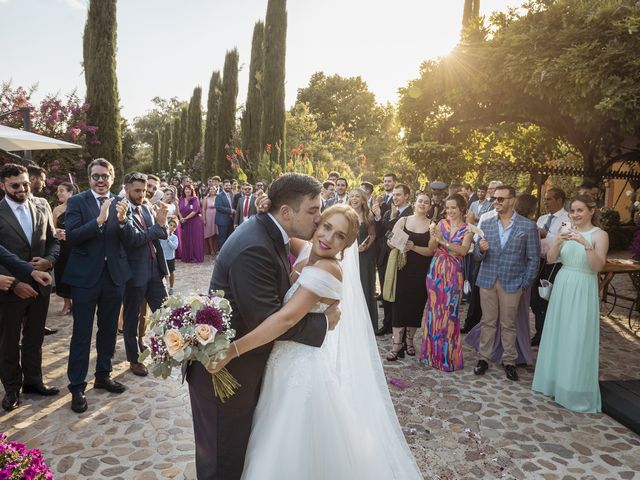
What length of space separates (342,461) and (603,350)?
583cm

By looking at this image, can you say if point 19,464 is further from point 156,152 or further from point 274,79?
point 156,152

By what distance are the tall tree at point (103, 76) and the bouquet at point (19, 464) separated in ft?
42.4

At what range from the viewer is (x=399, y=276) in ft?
19.1

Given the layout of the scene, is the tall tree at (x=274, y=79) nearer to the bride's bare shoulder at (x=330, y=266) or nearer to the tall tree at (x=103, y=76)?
the tall tree at (x=103, y=76)

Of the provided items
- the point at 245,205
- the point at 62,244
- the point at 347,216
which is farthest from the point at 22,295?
the point at 245,205

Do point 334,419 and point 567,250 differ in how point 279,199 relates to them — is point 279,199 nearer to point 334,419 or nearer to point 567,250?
point 334,419

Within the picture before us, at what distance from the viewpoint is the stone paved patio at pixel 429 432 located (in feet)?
11.2

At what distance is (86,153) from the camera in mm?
12336

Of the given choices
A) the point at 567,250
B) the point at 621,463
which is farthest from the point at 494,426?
the point at 567,250

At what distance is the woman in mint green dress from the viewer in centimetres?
446

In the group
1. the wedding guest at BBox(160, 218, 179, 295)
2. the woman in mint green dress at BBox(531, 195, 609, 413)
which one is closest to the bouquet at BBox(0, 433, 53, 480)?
the wedding guest at BBox(160, 218, 179, 295)

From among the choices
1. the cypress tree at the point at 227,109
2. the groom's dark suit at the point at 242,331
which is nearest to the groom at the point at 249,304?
the groom's dark suit at the point at 242,331

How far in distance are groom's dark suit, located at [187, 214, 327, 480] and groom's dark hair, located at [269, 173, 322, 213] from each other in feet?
0.38

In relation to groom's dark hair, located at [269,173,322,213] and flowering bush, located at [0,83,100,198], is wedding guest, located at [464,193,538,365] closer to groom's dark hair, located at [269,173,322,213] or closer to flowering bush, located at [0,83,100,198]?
groom's dark hair, located at [269,173,322,213]
